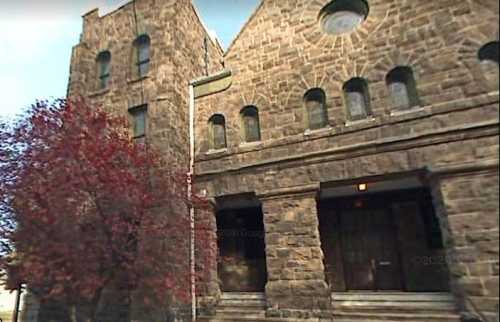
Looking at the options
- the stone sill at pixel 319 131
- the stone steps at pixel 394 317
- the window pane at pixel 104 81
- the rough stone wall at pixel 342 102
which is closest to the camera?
the stone steps at pixel 394 317

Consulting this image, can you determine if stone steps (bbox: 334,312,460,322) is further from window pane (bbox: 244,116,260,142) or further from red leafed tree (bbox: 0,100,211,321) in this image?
window pane (bbox: 244,116,260,142)

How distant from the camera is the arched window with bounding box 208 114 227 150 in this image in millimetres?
9758

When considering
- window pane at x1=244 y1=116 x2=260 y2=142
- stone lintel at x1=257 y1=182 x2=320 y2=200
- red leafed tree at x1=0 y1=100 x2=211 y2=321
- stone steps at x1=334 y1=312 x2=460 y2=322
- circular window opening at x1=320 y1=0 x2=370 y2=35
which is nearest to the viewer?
red leafed tree at x1=0 y1=100 x2=211 y2=321

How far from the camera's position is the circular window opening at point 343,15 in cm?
913

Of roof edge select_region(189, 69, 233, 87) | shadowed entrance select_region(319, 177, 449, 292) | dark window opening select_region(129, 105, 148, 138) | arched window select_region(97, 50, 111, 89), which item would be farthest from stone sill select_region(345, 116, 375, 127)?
arched window select_region(97, 50, 111, 89)

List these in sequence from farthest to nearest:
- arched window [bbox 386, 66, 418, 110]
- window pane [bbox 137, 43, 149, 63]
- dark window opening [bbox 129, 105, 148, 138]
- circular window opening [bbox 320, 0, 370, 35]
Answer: window pane [bbox 137, 43, 149, 63] < dark window opening [bbox 129, 105, 148, 138] < circular window opening [bbox 320, 0, 370, 35] < arched window [bbox 386, 66, 418, 110]

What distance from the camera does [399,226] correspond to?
9.36 metres

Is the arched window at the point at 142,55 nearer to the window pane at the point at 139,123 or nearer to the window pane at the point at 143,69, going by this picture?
the window pane at the point at 143,69

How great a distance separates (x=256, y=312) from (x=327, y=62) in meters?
6.53

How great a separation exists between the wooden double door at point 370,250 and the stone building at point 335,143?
3 cm

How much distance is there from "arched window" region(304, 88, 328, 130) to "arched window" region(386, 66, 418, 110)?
1.63 meters

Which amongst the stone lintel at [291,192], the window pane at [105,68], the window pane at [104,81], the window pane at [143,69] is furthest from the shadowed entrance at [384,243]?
the window pane at [105,68]

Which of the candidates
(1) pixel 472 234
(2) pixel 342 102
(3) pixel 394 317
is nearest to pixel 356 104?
(2) pixel 342 102

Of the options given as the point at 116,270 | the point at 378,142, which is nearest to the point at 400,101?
the point at 378,142
